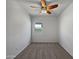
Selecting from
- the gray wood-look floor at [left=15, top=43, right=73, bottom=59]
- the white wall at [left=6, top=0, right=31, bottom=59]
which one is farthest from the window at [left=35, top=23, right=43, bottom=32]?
the white wall at [left=6, top=0, right=31, bottom=59]

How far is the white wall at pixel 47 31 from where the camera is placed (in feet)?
27.6

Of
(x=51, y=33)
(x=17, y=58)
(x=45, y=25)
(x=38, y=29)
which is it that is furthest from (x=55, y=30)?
(x=17, y=58)

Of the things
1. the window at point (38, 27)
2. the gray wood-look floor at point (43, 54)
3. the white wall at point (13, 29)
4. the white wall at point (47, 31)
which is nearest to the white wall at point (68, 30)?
the gray wood-look floor at point (43, 54)

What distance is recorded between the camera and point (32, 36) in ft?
27.5

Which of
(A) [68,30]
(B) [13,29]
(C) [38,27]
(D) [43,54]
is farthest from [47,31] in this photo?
(B) [13,29]

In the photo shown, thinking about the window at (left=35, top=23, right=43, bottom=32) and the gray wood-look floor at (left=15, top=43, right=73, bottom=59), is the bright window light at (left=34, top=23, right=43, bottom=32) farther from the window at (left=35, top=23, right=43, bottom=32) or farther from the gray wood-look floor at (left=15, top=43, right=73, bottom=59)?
the gray wood-look floor at (left=15, top=43, right=73, bottom=59)

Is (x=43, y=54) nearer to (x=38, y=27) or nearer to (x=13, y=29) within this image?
(x=13, y=29)

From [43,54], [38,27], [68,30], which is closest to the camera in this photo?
[43,54]

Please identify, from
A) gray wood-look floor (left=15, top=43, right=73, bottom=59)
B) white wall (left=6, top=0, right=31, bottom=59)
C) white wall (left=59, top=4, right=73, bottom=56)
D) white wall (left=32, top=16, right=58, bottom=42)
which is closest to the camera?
white wall (left=6, top=0, right=31, bottom=59)

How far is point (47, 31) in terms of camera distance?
8508 mm

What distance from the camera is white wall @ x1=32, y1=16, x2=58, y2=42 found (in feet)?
27.6

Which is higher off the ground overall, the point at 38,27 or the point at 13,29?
the point at 38,27
